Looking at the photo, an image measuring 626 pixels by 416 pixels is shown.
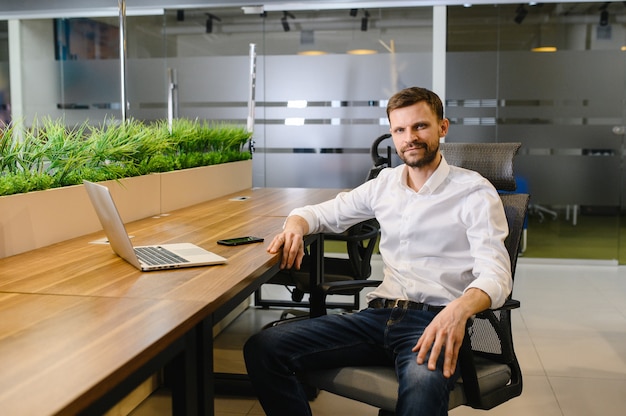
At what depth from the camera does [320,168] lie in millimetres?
6805

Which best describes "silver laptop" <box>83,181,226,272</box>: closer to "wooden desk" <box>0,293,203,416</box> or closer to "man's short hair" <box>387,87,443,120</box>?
"wooden desk" <box>0,293,203,416</box>

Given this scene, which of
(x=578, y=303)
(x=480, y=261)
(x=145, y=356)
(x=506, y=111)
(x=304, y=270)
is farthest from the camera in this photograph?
(x=506, y=111)

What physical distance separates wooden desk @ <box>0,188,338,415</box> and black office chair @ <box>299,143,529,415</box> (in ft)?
1.14

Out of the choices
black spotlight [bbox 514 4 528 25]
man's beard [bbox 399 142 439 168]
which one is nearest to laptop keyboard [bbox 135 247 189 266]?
man's beard [bbox 399 142 439 168]

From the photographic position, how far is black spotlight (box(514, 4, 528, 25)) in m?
6.48

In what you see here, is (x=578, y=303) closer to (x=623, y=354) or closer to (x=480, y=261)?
(x=623, y=354)

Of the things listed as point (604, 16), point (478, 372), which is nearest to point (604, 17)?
point (604, 16)

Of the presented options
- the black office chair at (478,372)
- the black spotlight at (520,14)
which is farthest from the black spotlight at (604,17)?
the black office chair at (478,372)

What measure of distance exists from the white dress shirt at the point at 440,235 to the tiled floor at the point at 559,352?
1.03 m

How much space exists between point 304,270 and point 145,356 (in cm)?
233

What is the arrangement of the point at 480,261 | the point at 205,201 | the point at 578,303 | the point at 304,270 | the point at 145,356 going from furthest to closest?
the point at 578,303 < the point at 205,201 < the point at 304,270 < the point at 480,261 < the point at 145,356

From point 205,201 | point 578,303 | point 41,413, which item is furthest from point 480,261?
point 578,303

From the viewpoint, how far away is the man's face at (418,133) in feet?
7.39

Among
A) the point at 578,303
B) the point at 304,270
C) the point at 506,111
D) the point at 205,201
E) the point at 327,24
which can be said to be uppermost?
the point at 327,24
